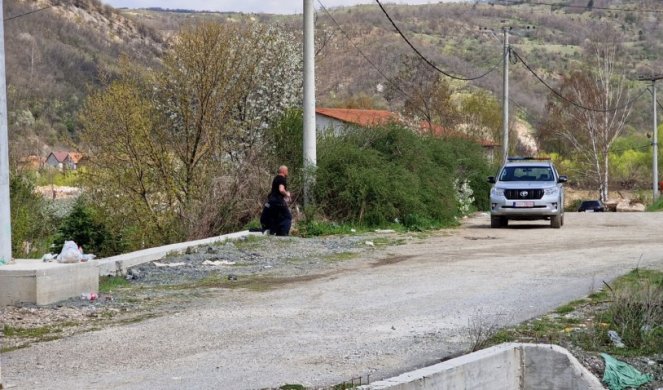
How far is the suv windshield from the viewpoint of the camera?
28125mm

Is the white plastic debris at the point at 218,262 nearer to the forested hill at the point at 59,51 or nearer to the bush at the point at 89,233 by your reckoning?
the bush at the point at 89,233

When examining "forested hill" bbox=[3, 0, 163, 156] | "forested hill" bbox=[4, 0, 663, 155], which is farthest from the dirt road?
"forested hill" bbox=[3, 0, 163, 156]

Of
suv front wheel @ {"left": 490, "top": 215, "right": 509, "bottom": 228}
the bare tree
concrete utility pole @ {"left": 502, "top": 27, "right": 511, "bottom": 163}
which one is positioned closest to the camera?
suv front wheel @ {"left": 490, "top": 215, "right": 509, "bottom": 228}

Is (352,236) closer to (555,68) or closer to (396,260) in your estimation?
(396,260)

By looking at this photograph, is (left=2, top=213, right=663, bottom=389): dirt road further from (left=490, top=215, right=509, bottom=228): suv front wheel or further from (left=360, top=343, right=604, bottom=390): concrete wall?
(left=490, top=215, right=509, bottom=228): suv front wheel

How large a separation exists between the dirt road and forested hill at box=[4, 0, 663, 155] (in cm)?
2115

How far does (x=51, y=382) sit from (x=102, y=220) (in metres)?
20.8

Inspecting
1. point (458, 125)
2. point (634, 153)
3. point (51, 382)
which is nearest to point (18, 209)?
point (51, 382)

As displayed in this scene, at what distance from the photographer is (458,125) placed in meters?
70.9

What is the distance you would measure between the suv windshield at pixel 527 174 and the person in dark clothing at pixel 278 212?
9.05 m

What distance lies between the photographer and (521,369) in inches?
371

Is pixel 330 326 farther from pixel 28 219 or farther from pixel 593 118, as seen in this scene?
pixel 593 118

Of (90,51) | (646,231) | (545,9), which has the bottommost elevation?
(646,231)

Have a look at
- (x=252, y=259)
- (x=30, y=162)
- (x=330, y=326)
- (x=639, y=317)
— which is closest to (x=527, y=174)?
(x=252, y=259)
